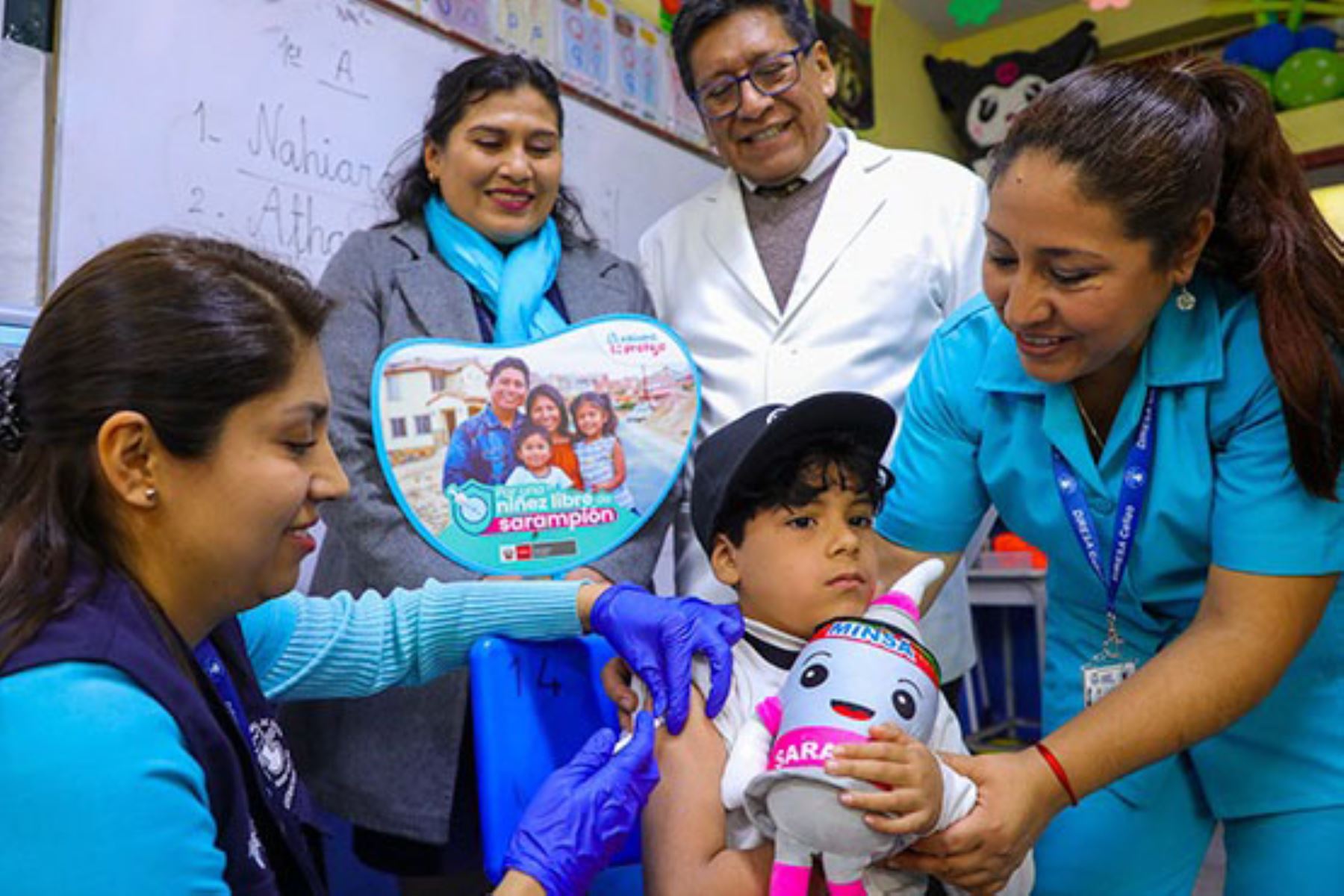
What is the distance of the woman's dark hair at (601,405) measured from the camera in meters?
1.37

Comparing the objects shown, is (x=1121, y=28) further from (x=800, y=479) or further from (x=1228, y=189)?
(x=800, y=479)

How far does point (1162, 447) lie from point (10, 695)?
3.47 feet

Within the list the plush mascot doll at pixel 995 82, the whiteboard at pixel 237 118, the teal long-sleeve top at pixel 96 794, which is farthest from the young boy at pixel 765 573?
the plush mascot doll at pixel 995 82

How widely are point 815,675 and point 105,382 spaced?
623 millimetres

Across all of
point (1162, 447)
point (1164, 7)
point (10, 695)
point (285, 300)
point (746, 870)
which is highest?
point (1164, 7)

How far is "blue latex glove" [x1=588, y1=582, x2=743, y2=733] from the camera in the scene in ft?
3.53

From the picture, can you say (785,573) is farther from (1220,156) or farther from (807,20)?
(807,20)

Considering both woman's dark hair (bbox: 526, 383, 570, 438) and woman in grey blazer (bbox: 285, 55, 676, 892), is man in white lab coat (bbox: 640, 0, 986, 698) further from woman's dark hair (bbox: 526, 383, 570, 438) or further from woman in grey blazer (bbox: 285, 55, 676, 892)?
woman's dark hair (bbox: 526, 383, 570, 438)

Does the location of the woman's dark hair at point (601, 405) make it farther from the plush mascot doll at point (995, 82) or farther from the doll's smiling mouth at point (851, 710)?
the plush mascot doll at point (995, 82)

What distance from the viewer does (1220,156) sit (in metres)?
1.03

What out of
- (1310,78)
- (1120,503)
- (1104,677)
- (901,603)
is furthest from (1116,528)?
(1310,78)

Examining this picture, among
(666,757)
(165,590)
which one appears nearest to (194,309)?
(165,590)

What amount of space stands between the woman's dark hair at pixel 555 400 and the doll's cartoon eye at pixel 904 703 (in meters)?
0.59

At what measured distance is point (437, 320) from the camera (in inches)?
56.2
